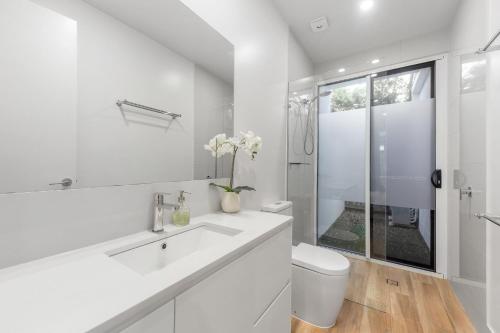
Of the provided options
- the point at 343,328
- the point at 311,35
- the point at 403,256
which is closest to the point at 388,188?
the point at 403,256

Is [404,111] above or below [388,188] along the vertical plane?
above

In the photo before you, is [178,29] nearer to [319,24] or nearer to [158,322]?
[158,322]

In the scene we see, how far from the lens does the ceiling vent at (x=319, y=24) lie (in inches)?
83.8

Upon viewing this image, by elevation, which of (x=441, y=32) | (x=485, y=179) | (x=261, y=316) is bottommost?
(x=261, y=316)

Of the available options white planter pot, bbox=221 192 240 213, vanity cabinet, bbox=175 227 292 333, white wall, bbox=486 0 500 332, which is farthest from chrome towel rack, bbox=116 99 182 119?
white wall, bbox=486 0 500 332

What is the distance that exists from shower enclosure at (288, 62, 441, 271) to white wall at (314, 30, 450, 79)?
0.12 m

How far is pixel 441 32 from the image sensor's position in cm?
225

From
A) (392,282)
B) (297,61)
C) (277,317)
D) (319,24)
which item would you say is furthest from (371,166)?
(277,317)

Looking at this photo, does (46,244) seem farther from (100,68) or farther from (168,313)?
(100,68)

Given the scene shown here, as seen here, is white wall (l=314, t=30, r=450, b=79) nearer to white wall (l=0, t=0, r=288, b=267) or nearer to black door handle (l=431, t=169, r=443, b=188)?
white wall (l=0, t=0, r=288, b=267)

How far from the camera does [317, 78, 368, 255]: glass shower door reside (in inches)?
97.3

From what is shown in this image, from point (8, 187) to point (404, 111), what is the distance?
293 centimetres

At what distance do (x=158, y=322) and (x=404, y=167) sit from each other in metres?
2.61

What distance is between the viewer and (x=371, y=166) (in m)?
2.45
